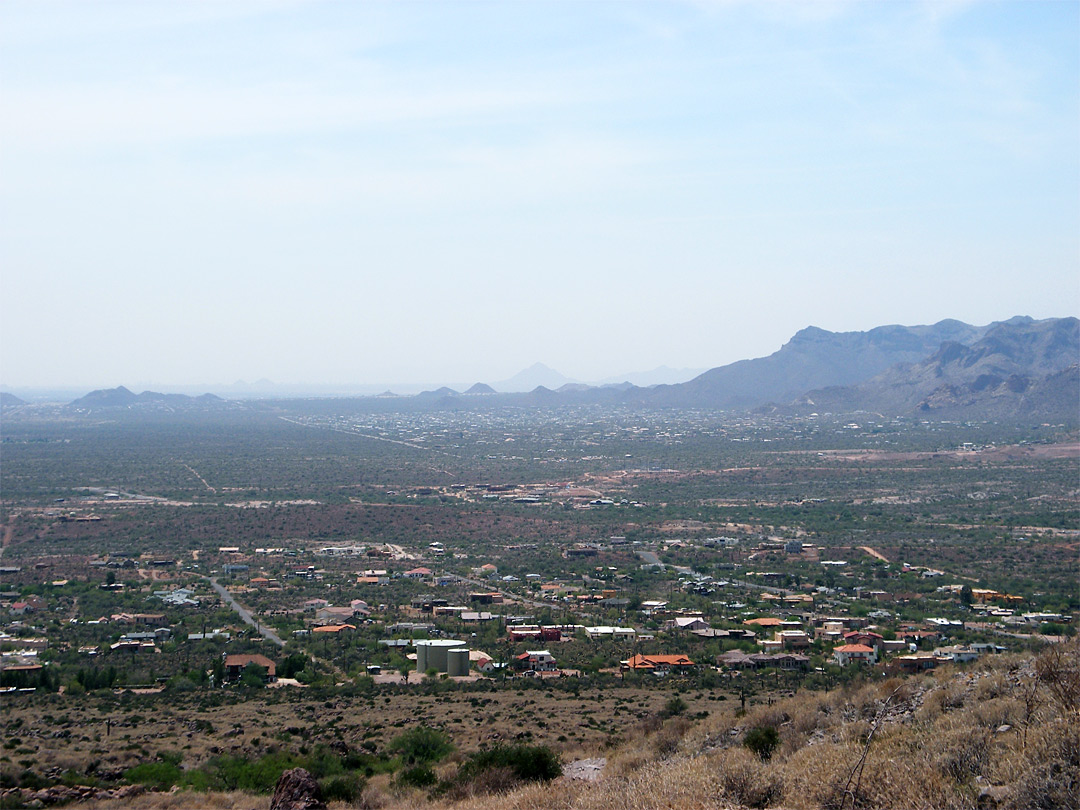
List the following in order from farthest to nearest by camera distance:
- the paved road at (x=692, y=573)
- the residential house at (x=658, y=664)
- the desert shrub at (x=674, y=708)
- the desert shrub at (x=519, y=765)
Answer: the paved road at (x=692, y=573)
the residential house at (x=658, y=664)
the desert shrub at (x=674, y=708)
the desert shrub at (x=519, y=765)

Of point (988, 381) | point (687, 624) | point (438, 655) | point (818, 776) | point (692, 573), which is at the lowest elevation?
point (692, 573)

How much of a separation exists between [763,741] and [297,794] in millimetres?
5385

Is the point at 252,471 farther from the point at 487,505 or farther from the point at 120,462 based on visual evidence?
the point at 487,505

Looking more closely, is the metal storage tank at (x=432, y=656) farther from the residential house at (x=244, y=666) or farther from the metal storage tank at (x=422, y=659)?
the residential house at (x=244, y=666)

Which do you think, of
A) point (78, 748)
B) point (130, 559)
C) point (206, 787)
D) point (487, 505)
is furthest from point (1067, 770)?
point (487, 505)

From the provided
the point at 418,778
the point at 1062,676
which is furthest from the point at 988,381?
the point at 418,778

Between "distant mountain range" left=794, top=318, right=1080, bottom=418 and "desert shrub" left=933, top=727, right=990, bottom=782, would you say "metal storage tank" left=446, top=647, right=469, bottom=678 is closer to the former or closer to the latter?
"desert shrub" left=933, top=727, right=990, bottom=782

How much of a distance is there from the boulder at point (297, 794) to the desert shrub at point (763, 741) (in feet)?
16.2

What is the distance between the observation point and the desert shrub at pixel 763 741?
11.1 meters

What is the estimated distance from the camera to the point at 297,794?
34.7 ft

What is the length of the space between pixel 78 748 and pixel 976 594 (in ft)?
90.0

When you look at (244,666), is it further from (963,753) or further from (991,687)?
(963,753)

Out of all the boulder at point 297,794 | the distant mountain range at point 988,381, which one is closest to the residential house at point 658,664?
the boulder at point 297,794

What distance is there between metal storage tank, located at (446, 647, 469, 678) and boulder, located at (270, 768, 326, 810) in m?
11.1
